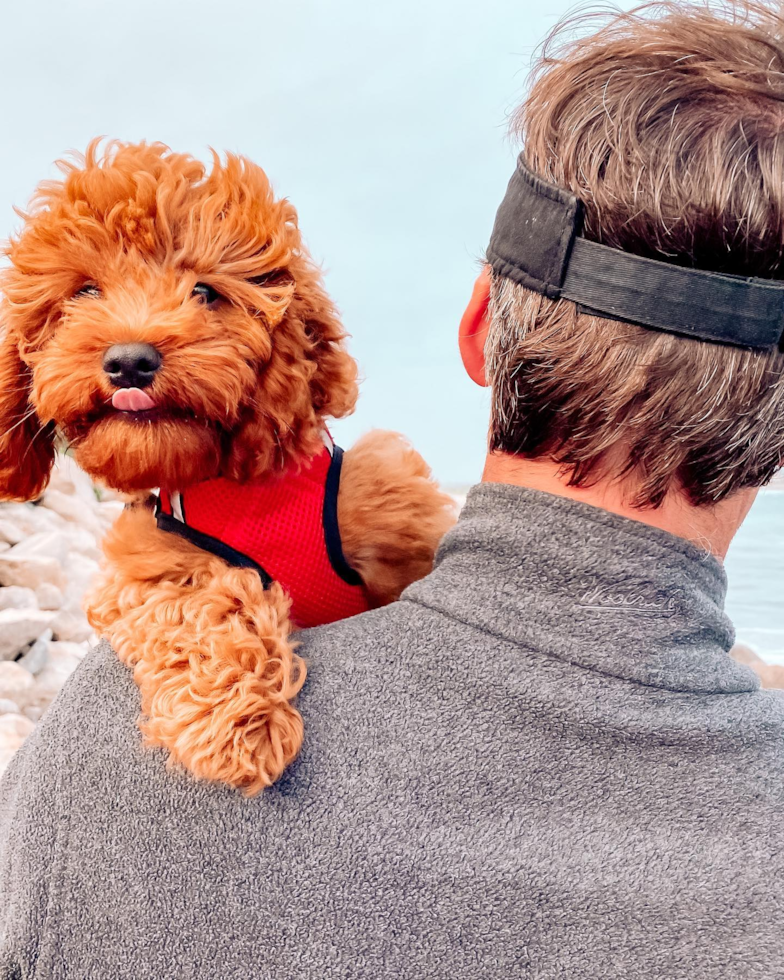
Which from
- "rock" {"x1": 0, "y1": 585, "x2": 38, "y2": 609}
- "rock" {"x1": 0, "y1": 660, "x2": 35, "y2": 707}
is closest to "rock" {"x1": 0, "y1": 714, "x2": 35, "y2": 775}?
"rock" {"x1": 0, "y1": 660, "x2": 35, "y2": 707}

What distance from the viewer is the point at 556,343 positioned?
119 centimetres

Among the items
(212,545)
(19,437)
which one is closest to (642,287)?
(212,545)

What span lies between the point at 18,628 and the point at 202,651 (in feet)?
10.7

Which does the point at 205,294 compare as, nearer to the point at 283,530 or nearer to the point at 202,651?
the point at 283,530

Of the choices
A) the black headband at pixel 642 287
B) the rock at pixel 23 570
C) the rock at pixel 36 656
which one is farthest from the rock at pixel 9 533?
the black headband at pixel 642 287

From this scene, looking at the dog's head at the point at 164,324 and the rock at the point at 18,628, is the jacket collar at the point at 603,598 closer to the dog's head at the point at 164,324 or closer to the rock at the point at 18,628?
the dog's head at the point at 164,324

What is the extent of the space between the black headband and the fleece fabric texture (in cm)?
27

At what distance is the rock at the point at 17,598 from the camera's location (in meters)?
4.60

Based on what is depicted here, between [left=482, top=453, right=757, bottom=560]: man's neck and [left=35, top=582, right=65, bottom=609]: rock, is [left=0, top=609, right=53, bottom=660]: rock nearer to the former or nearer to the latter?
[left=35, top=582, right=65, bottom=609]: rock

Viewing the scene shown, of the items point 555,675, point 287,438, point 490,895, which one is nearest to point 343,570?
point 287,438

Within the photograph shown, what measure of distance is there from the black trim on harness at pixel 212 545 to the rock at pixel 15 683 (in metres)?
2.92

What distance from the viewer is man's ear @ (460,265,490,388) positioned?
53.9 inches

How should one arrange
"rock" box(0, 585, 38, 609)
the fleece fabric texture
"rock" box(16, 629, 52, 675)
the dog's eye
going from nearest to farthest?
the fleece fabric texture, the dog's eye, "rock" box(16, 629, 52, 675), "rock" box(0, 585, 38, 609)

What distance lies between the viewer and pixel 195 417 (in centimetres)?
150
